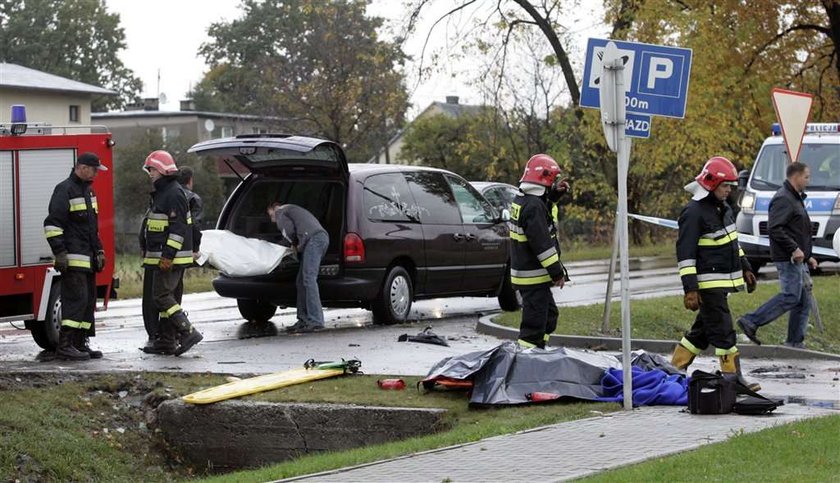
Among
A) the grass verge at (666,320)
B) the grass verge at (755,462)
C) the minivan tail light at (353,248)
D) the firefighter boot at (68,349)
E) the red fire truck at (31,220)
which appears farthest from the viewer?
the minivan tail light at (353,248)

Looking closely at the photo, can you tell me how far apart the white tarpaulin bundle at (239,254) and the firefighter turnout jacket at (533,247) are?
14.2 feet

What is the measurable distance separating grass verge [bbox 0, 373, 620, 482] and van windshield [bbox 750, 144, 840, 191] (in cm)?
1437

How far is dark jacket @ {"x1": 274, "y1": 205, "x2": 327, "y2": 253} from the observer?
14375 millimetres

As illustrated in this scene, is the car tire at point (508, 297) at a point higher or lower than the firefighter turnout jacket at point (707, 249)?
lower

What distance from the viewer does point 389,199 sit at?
15547 mm

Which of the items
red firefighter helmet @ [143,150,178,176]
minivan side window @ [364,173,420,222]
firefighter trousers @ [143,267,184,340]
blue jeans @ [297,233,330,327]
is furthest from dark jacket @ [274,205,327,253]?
red firefighter helmet @ [143,150,178,176]

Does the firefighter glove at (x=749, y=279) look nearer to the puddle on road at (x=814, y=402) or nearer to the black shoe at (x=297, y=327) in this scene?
the puddle on road at (x=814, y=402)

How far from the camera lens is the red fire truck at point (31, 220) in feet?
41.7

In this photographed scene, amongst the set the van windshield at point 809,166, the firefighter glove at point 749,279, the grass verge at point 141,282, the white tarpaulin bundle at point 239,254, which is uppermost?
the van windshield at point 809,166

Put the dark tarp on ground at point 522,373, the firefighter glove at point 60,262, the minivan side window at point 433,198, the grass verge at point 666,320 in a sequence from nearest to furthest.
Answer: the dark tarp on ground at point 522,373, the firefighter glove at point 60,262, the grass verge at point 666,320, the minivan side window at point 433,198

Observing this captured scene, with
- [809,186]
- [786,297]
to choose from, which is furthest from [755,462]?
[809,186]

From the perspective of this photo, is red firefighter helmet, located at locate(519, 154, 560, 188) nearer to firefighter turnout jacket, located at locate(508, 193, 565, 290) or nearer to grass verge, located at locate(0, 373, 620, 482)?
firefighter turnout jacket, located at locate(508, 193, 565, 290)

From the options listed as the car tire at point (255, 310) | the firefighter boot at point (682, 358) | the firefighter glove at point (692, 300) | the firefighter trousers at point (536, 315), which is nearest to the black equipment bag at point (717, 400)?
the firefighter glove at point (692, 300)

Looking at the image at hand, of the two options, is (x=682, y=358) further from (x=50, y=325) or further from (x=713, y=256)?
(x=50, y=325)
